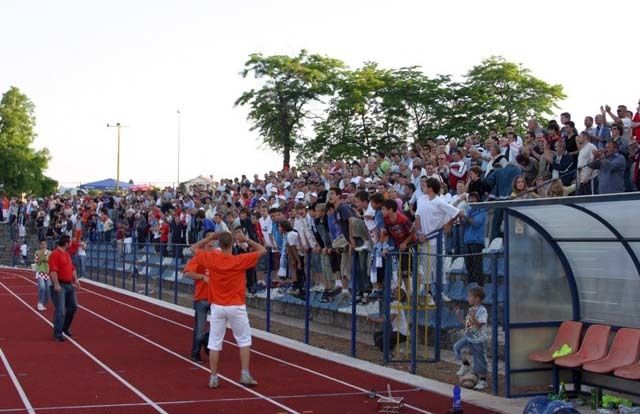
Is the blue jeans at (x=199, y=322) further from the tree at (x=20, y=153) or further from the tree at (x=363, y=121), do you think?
the tree at (x=20, y=153)

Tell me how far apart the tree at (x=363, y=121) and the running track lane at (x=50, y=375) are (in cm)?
3412

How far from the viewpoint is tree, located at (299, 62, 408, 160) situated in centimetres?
5319

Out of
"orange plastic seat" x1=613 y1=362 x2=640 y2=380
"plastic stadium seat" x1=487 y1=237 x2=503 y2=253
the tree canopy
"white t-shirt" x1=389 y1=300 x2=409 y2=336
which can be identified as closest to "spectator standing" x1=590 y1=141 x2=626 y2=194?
"plastic stadium seat" x1=487 y1=237 x2=503 y2=253

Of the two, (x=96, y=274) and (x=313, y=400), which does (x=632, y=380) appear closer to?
(x=313, y=400)

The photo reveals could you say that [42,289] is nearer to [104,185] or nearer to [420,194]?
[420,194]

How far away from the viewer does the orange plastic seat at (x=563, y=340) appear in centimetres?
1190

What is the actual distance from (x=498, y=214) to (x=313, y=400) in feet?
18.2

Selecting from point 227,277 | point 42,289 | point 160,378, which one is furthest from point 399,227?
point 42,289

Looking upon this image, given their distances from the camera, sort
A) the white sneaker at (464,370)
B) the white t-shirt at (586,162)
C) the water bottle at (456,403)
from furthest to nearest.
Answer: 1. the white t-shirt at (586,162)
2. the white sneaker at (464,370)
3. the water bottle at (456,403)

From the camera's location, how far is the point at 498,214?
1570 cm

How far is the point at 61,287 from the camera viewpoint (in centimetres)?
1836

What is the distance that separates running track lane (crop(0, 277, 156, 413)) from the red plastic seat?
5.20 meters

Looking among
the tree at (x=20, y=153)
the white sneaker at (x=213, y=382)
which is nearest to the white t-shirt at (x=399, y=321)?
the white sneaker at (x=213, y=382)

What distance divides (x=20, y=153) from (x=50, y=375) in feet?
230
